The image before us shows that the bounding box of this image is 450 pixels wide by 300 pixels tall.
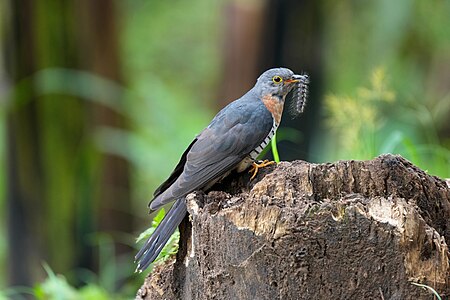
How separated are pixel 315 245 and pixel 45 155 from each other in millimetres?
4438

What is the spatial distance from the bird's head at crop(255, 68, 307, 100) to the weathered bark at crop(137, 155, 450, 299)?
1.11 meters

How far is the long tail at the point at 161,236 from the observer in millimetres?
3000

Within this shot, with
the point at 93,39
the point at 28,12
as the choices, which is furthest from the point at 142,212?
the point at 28,12

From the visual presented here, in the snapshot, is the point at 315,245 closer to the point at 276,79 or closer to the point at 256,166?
the point at 256,166

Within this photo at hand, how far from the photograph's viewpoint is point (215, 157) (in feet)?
10.6

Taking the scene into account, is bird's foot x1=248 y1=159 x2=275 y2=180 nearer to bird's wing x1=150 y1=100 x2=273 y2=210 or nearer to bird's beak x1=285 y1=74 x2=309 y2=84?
bird's wing x1=150 y1=100 x2=273 y2=210

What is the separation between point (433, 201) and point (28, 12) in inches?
181

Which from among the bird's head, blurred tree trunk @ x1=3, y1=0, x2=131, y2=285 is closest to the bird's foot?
the bird's head

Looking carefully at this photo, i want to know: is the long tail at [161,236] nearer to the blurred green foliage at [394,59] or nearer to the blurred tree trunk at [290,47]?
the blurred green foliage at [394,59]

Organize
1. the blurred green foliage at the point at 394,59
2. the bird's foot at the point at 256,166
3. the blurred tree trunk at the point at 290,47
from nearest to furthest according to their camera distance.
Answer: the bird's foot at the point at 256,166, the blurred green foliage at the point at 394,59, the blurred tree trunk at the point at 290,47

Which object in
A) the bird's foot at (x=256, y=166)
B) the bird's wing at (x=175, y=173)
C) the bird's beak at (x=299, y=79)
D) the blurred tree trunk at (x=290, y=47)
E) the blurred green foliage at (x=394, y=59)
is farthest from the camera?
the blurred tree trunk at (x=290, y=47)

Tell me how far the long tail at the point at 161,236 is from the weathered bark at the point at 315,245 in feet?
1.12

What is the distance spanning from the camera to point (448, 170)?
427cm

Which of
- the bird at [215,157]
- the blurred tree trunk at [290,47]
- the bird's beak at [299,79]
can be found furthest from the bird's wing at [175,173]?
the blurred tree trunk at [290,47]
